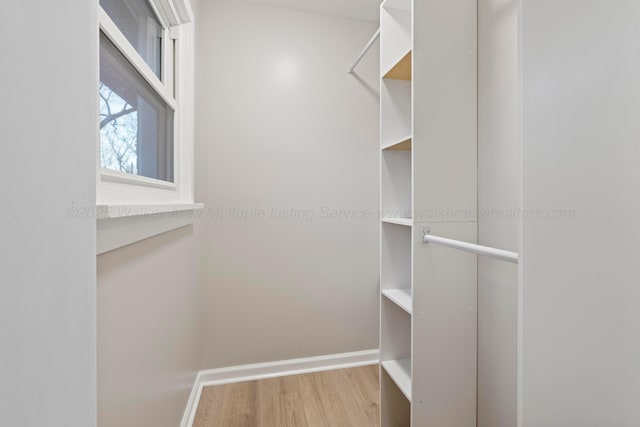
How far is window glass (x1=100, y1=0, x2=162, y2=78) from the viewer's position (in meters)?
0.87

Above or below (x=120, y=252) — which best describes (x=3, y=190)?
above

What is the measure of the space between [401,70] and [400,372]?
4.84 ft

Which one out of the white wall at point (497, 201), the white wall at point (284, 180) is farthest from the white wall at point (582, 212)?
the white wall at point (284, 180)

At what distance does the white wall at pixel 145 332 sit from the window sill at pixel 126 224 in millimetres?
34

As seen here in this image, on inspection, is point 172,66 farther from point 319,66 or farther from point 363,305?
point 363,305

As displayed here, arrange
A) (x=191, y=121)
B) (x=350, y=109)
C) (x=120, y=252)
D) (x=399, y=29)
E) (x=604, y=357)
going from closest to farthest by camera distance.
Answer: (x=604, y=357)
(x=120, y=252)
(x=399, y=29)
(x=191, y=121)
(x=350, y=109)

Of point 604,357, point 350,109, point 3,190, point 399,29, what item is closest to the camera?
point 3,190

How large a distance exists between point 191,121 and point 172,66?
28cm

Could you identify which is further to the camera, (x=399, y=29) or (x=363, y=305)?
(x=363, y=305)

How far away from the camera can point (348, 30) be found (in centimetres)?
203

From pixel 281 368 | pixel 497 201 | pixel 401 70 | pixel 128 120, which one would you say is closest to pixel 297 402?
pixel 281 368

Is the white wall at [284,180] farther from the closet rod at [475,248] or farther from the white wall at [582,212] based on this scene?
the white wall at [582,212]

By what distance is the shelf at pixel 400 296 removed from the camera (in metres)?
1.25

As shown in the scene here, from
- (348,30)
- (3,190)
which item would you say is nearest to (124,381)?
(3,190)
